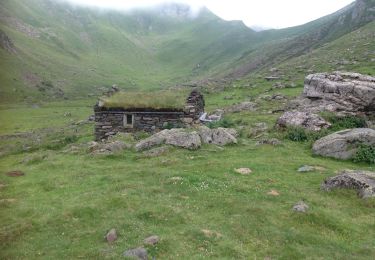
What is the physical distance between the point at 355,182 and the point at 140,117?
26.3m

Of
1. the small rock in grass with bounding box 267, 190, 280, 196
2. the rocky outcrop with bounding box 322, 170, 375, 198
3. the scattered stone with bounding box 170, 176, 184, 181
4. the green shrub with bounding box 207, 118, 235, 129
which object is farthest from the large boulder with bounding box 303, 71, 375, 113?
the scattered stone with bounding box 170, 176, 184, 181

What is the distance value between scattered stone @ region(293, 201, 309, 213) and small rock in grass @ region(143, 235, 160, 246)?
7442mm

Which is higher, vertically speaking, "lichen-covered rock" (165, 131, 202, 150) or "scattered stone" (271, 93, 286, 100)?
"lichen-covered rock" (165, 131, 202, 150)

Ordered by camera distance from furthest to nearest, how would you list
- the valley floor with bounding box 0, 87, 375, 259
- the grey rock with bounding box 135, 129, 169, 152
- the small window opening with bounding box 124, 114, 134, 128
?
the small window opening with bounding box 124, 114, 134, 128 → the grey rock with bounding box 135, 129, 169, 152 → the valley floor with bounding box 0, 87, 375, 259

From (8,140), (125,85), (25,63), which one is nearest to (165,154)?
(8,140)

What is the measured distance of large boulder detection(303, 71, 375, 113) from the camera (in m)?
42.2

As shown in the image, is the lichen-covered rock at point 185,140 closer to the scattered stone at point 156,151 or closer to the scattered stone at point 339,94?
the scattered stone at point 156,151

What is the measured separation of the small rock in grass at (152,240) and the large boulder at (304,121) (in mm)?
23030

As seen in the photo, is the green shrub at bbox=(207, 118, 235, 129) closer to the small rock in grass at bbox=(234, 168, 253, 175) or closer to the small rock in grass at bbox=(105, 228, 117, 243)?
the small rock in grass at bbox=(234, 168, 253, 175)

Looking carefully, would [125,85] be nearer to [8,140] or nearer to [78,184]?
[8,140]

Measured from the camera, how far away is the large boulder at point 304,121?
3869cm

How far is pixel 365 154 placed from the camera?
30016 millimetres

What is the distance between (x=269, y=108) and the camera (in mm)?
A: 56219

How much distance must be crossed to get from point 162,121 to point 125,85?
131002mm
